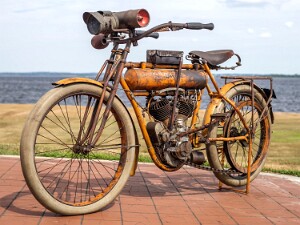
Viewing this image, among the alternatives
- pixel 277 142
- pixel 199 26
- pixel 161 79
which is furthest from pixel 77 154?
pixel 277 142

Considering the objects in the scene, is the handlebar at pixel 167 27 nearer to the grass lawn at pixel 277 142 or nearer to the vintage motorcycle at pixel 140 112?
the vintage motorcycle at pixel 140 112

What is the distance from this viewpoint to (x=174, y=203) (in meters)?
6.02

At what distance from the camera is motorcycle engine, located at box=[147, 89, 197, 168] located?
5.88 m

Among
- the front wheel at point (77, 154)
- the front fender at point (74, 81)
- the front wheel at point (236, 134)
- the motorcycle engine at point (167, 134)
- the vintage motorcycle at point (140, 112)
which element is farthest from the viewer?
the front wheel at point (236, 134)

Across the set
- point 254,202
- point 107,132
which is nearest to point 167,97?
point 254,202

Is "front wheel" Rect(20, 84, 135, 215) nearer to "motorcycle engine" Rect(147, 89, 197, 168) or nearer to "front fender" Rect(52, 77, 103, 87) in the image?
"front fender" Rect(52, 77, 103, 87)

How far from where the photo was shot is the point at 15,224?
16.2 ft

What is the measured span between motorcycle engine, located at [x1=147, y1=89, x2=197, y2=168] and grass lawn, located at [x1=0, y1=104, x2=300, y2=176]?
276 centimetres

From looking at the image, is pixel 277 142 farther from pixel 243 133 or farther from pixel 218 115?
pixel 218 115

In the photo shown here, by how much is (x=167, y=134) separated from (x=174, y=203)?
2.31 feet

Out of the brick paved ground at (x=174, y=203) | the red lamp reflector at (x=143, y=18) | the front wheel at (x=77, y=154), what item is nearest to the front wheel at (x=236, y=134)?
the brick paved ground at (x=174, y=203)

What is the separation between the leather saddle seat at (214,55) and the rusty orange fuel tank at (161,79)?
0.54 ft

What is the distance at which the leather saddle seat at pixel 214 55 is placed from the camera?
6.38 m

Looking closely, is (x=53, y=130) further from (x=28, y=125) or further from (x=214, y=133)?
(x=28, y=125)
